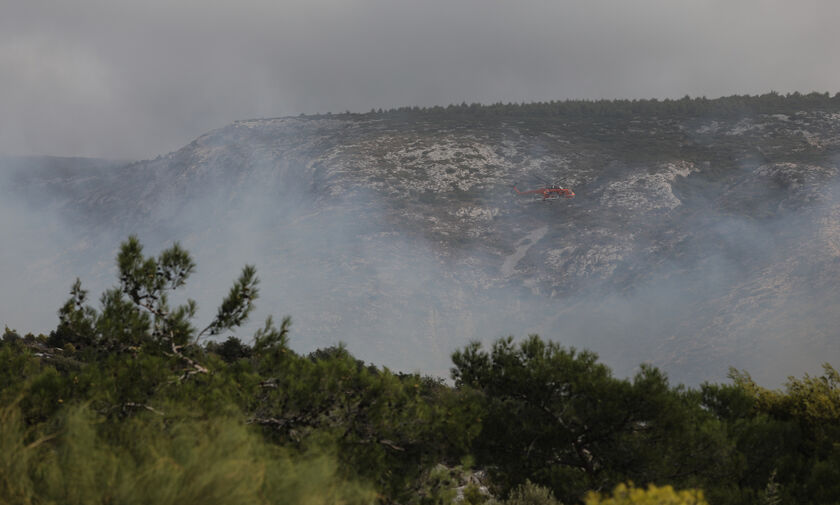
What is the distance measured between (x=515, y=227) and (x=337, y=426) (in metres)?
70.4

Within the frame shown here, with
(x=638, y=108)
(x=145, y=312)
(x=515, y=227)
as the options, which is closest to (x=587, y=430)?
(x=145, y=312)

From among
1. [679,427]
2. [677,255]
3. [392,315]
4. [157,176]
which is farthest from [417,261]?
[679,427]

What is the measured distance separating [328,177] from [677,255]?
147 feet

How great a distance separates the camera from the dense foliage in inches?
227

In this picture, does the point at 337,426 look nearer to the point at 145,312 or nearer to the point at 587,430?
Answer: the point at 145,312

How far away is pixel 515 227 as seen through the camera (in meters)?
79.3

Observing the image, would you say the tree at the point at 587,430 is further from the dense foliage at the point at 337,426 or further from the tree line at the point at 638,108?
the tree line at the point at 638,108

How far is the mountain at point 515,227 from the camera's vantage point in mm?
56938

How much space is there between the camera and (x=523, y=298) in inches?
2650

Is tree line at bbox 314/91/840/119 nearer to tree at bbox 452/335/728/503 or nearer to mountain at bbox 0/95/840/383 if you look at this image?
mountain at bbox 0/95/840/383

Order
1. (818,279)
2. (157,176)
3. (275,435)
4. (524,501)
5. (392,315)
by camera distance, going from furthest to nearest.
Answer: (157,176) < (392,315) < (818,279) < (524,501) < (275,435)

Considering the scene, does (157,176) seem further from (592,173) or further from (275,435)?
(275,435)

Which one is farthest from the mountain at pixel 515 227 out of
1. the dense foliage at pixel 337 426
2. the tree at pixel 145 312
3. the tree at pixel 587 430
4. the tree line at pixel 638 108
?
the tree at pixel 145 312

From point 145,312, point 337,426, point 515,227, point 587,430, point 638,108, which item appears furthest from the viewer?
point 638,108
